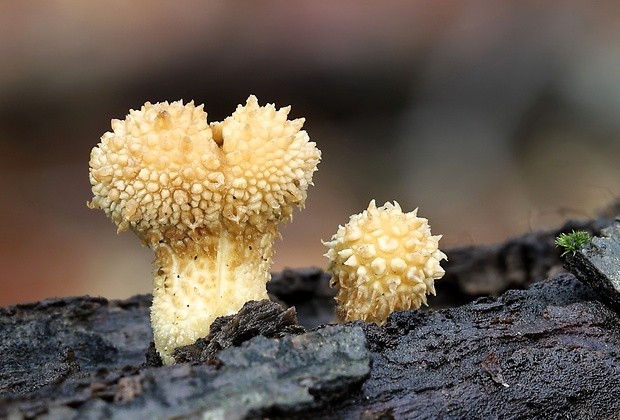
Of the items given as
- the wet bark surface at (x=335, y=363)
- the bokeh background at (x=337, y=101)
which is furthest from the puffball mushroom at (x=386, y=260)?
the bokeh background at (x=337, y=101)

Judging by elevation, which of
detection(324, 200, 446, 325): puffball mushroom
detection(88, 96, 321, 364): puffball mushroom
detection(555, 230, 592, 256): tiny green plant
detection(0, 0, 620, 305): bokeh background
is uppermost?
detection(0, 0, 620, 305): bokeh background

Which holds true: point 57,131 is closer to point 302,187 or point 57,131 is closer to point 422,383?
point 302,187

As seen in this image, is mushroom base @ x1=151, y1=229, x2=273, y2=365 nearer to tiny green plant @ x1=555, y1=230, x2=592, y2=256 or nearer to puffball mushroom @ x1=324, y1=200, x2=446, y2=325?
puffball mushroom @ x1=324, y1=200, x2=446, y2=325

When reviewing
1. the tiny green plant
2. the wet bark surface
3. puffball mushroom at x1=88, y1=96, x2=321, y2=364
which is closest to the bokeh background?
the wet bark surface

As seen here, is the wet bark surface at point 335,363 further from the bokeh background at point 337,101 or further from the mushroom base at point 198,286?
the bokeh background at point 337,101

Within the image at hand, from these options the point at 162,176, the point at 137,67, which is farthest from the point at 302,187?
the point at 137,67
